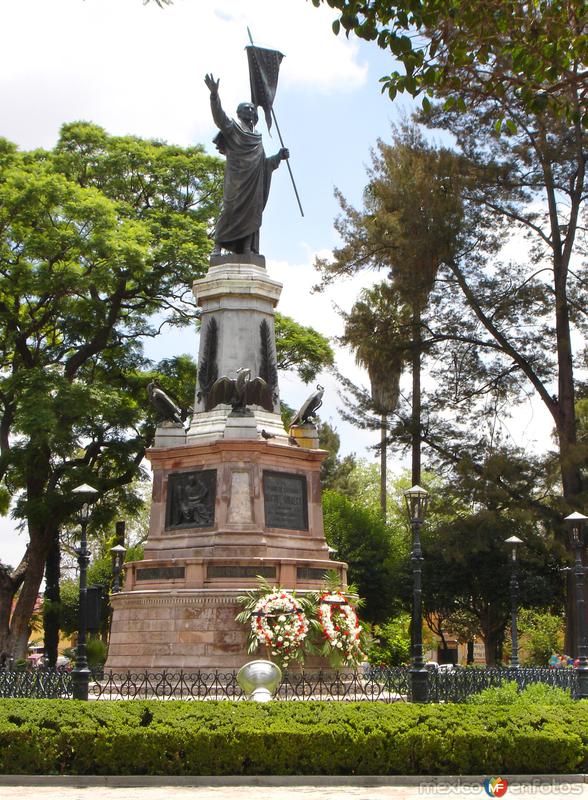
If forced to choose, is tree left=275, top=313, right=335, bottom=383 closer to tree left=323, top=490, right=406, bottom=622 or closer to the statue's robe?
tree left=323, top=490, right=406, bottom=622

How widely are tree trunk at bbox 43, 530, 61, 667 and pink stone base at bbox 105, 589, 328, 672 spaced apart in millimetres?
17029

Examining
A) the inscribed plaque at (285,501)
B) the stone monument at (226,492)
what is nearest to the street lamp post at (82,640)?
the stone monument at (226,492)

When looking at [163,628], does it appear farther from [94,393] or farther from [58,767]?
[94,393]

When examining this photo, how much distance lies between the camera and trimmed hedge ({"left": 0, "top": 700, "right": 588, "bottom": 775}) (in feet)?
43.6

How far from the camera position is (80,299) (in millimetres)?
36844

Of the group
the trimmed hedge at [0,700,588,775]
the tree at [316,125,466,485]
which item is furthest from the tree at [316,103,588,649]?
the trimmed hedge at [0,700,588,775]

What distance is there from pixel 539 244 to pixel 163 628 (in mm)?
20261

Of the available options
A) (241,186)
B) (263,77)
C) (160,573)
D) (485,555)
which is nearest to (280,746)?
(160,573)

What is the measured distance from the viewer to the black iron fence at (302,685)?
18.3m

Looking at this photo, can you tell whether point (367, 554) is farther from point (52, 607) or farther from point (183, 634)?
point (183, 634)

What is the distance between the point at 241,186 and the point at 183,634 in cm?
1031

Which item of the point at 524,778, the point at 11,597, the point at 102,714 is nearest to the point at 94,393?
the point at 11,597

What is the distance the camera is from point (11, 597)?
36.2 m

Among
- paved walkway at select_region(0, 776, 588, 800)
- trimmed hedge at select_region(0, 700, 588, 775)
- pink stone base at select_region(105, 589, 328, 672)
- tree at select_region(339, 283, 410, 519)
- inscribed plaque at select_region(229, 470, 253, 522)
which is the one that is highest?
tree at select_region(339, 283, 410, 519)
